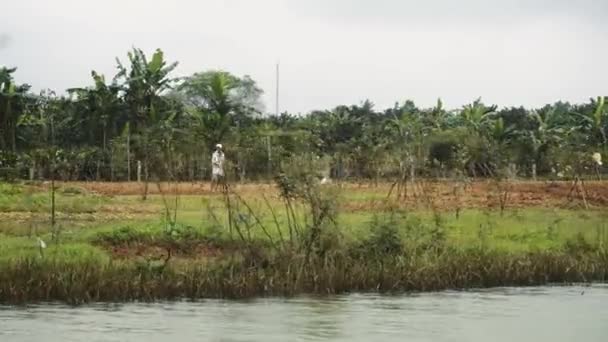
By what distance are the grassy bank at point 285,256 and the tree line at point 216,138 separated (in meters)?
8.97

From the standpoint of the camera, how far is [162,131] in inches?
1254

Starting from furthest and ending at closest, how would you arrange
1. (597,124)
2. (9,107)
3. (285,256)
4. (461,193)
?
(597,124), (9,107), (461,193), (285,256)

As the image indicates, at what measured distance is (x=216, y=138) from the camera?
1326 inches

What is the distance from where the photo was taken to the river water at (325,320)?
11.2 m

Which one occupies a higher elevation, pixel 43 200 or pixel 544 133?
pixel 544 133

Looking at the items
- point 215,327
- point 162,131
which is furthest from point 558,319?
point 162,131

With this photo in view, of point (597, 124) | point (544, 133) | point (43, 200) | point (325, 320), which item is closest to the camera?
point (325, 320)

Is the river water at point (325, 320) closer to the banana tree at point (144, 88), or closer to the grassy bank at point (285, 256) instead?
the grassy bank at point (285, 256)

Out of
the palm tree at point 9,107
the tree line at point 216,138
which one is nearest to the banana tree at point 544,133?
the tree line at point 216,138

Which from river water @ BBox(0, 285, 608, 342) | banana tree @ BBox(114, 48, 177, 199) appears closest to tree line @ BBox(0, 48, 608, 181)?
banana tree @ BBox(114, 48, 177, 199)

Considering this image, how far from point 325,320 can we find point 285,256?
186 cm

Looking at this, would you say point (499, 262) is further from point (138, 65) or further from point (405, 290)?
point (138, 65)

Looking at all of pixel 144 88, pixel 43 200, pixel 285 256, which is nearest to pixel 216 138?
pixel 144 88

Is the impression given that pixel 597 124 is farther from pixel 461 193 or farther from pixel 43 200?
pixel 43 200
